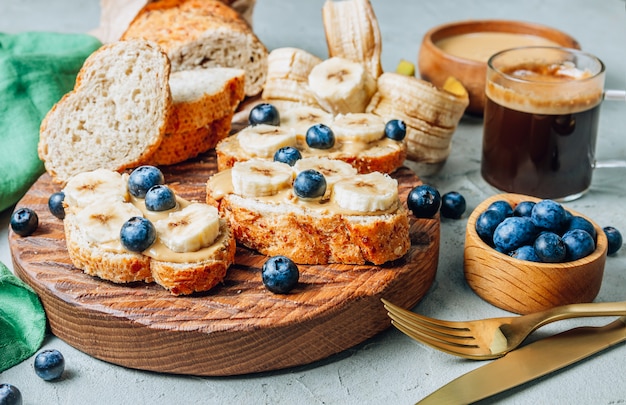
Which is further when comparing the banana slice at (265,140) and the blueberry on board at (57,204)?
the banana slice at (265,140)

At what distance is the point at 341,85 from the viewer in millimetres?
3729

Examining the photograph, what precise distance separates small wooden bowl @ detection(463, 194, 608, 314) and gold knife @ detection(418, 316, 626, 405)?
143 mm

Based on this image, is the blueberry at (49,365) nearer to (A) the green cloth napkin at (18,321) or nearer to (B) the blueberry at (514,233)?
(A) the green cloth napkin at (18,321)

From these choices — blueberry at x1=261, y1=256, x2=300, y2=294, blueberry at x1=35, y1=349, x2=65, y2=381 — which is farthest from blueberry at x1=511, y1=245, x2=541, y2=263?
blueberry at x1=35, y1=349, x2=65, y2=381

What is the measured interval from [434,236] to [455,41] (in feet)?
6.75

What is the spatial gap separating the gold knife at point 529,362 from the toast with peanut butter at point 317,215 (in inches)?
21.2

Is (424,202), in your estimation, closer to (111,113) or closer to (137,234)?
(137,234)

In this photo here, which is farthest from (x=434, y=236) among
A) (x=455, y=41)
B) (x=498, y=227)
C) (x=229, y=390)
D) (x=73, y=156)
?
(x=455, y=41)

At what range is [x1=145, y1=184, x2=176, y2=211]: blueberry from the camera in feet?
9.09

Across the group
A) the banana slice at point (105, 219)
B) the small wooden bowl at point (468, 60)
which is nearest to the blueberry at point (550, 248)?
the banana slice at point (105, 219)

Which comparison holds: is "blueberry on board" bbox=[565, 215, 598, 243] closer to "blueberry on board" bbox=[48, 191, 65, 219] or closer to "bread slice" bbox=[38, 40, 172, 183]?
"bread slice" bbox=[38, 40, 172, 183]

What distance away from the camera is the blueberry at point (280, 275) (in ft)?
8.48

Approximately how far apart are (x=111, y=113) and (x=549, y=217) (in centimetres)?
199

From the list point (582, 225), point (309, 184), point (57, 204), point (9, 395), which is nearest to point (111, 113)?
point (57, 204)
